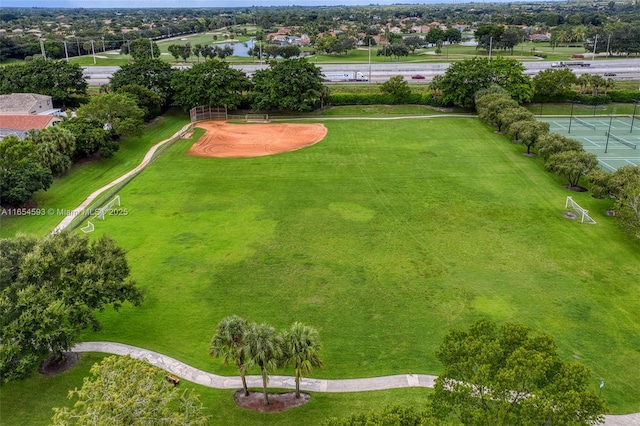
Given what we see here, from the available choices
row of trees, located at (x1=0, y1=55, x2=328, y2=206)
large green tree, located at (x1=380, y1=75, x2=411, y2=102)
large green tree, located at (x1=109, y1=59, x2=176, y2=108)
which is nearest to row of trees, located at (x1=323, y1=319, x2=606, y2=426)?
row of trees, located at (x1=0, y1=55, x2=328, y2=206)

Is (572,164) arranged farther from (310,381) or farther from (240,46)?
(240,46)

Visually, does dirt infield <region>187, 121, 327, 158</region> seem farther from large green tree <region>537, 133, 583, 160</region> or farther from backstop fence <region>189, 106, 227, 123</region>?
large green tree <region>537, 133, 583, 160</region>

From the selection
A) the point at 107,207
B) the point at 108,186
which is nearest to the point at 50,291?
the point at 107,207

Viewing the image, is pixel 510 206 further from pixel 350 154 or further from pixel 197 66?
pixel 197 66

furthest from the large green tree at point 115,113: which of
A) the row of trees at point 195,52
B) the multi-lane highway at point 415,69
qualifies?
the row of trees at point 195,52

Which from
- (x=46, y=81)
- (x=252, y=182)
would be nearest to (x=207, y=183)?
(x=252, y=182)
